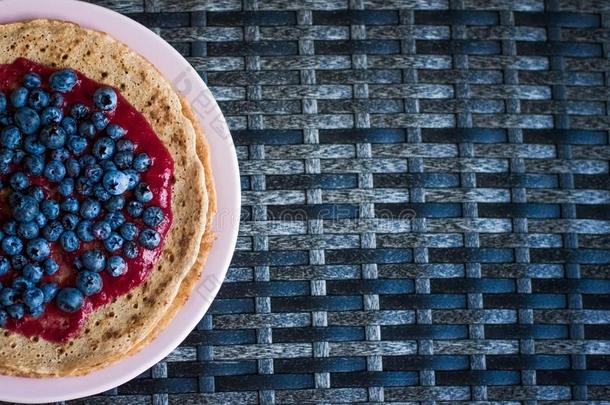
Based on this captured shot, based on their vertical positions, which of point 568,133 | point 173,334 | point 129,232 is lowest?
point 173,334

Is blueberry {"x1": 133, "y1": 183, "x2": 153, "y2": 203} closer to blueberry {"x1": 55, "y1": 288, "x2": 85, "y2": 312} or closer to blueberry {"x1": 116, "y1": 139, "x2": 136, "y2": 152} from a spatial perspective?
blueberry {"x1": 116, "y1": 139, "x2": 136, "y2": 152}

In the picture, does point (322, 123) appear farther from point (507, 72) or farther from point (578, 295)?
point (578, 295)

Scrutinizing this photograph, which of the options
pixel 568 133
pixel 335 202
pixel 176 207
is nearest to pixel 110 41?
pixel 176 207

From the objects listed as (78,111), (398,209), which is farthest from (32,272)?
(398,209)

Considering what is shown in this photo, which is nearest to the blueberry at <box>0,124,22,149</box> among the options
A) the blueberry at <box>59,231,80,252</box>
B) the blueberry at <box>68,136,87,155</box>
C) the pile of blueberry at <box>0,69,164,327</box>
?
the pile of blueberry at <box>0,69,164,327</box>

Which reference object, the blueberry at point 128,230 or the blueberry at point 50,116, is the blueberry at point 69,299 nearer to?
the blueberry at point 128,230

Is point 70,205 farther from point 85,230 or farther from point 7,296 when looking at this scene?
point 7,296
